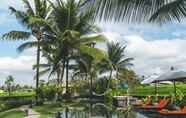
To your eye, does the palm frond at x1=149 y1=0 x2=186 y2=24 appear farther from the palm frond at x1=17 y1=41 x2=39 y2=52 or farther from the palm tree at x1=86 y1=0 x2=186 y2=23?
the palm frond at x1=17 y1=41 x2=39 y2=52

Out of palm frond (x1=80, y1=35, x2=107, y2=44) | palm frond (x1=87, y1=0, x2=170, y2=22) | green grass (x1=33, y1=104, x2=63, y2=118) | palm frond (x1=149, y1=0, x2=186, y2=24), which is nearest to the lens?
palm frond (x1=87, y1=0, x2=170, y2=22)

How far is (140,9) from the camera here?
6.77m

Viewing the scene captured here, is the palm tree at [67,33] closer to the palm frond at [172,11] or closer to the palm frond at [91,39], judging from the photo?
the palm frond at [91,39]

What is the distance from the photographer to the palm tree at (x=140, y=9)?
6340mm

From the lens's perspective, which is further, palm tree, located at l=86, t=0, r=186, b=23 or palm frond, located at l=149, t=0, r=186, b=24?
palm frond, located at l=149, t=0, r=186, b=24

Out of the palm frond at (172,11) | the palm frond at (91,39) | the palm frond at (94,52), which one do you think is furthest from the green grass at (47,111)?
the palm frond at (172,11)

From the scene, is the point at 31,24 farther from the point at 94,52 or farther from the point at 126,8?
the point at 126,8

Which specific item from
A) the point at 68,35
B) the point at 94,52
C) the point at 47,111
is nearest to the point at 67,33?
the point at 68,35

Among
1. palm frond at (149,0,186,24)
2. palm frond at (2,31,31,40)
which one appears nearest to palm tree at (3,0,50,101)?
A: palm frond at (2,31,31,40)

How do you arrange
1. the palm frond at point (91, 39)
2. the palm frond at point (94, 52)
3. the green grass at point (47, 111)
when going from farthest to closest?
the palm frond at point (91, 39), the palm frond at point (94, 52), the green grass at point (47, 111)

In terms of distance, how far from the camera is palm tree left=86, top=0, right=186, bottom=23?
6.34m

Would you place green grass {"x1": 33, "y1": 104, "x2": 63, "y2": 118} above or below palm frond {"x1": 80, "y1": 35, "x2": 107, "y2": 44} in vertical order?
Result: below

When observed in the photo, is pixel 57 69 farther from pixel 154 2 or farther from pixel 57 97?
pixel 154 2

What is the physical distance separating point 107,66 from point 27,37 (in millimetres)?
15310
